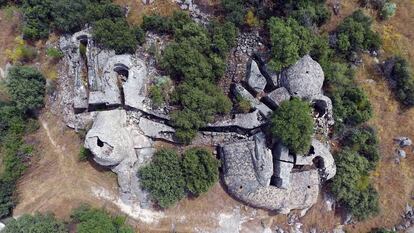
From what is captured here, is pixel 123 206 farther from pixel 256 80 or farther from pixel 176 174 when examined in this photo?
pixel 256 80

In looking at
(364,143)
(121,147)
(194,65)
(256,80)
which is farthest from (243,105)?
(364,143)

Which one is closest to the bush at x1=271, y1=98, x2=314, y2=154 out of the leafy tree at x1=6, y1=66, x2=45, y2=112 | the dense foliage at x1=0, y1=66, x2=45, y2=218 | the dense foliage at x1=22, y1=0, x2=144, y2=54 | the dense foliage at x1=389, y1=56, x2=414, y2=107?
the dense foliage at x1=389, y1=56, x2=414, y2=107

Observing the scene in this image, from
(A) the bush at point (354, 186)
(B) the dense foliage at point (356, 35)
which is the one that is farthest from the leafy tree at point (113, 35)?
(A) the bush at point (354, 186)

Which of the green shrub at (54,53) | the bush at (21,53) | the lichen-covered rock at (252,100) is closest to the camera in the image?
the lichen-covered rock at (252,100)

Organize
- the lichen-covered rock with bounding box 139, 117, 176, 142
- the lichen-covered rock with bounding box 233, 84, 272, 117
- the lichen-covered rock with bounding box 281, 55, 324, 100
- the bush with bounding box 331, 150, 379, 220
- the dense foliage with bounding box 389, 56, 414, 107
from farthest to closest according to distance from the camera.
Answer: the dense foliage with bounding box 389, 56, 414, 107, the bush with bounding box 331, 150, 379, 220, the lichen-covered rock with bounding box 281, 55, 324, 100, the lichen-covered rock with bounding box 233, 84, 272, 117, the lichen-covered rock with bounding box 139, 117, 176, 142

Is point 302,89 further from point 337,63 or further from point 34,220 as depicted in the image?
point 34,220

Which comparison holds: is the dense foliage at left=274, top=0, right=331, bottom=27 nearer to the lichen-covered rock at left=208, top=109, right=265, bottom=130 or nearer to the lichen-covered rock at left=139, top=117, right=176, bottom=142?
the lichen-covered rock at left=208, top=109, right=265, bottom=130

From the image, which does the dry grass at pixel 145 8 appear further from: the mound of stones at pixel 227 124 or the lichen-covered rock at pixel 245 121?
the lichen-covered rock at pixel 245 121
